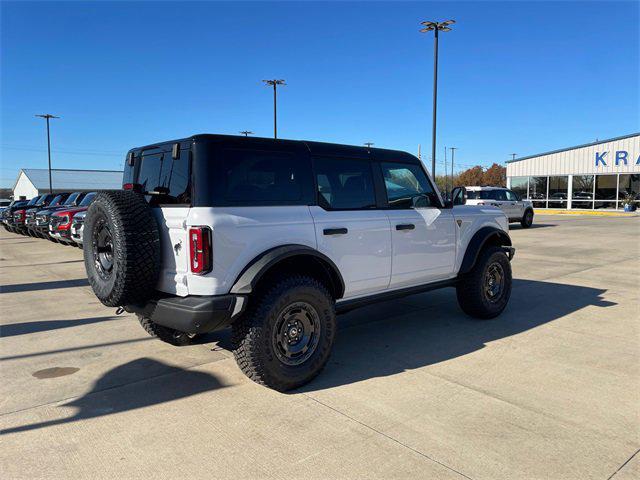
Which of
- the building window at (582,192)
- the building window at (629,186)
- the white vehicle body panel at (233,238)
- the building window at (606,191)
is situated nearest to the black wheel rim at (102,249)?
the white vehicle body panel at (233,238)

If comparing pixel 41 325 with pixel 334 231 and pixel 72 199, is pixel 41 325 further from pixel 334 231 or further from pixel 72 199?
pixel 72 199

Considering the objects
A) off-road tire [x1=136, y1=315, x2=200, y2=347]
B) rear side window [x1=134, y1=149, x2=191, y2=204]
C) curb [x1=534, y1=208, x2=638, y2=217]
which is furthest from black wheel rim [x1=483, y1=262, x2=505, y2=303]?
curb [x1=534, y1=208, x2=638, y2=217]

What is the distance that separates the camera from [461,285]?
5.82m

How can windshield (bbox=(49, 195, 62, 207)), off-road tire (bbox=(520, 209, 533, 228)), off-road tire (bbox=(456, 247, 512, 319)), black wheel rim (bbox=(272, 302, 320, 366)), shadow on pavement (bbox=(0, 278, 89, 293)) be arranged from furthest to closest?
off-road tire (bbox=(520, 209, 533, 228)) < windshield (bbox=(49, 195, 62, 207)) < shadow on pavement (bbox=(0, 278, 89, 293)) < off-road tire (bbox=(456, 247, 512, 319)) < black wheel rim (bbox=(272, 302, 320, 366))

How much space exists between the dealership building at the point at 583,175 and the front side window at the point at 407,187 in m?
33.0

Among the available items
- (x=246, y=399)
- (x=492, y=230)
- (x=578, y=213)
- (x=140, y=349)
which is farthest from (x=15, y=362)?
(x=578, y=213)

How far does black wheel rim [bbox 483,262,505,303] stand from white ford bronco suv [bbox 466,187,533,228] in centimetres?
1449

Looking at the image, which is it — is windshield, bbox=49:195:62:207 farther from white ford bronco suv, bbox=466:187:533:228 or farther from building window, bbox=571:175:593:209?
building window, bbox=571:175:593:209

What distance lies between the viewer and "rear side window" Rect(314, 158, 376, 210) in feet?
14.2

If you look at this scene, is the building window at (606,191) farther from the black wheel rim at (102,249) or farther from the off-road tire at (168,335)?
the black wheel rim at (102,249)

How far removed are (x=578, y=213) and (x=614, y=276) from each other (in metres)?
27.6

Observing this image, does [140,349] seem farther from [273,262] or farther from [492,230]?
[492,230]

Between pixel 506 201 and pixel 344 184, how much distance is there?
59.2ft

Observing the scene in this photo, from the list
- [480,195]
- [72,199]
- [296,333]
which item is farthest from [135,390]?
[480,195]
